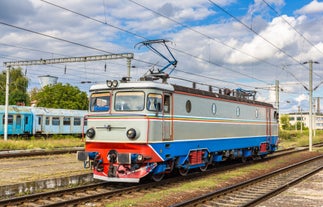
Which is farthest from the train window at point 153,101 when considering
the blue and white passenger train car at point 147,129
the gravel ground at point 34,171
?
the gravel ground at point 34,171

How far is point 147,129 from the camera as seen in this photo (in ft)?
43.1

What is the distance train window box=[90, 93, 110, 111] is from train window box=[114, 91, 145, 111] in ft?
1.28

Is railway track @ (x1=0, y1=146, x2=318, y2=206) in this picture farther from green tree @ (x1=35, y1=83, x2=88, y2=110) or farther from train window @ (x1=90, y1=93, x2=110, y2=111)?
green tree @ (x1=35, y1=83, x2=88, y2=110)

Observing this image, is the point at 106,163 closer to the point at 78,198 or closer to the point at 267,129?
the point at 78,198

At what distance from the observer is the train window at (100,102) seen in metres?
14.2

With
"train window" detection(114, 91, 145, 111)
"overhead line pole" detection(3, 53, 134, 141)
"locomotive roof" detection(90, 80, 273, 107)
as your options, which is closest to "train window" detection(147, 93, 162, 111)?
"train window" detection(114, 91, 145, 111)

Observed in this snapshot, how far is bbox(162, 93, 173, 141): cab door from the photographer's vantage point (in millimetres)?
13984

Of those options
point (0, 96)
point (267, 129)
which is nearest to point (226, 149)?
point (267, 129)

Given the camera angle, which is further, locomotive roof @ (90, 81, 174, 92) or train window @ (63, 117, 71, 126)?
train window @ (63, 117, 71, 126)

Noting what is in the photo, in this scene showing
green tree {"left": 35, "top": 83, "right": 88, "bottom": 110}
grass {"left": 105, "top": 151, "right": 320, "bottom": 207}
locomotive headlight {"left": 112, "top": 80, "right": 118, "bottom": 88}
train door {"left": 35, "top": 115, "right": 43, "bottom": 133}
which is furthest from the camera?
green tree {"left": 35, "top": 83, "right": 88, "bottom": 110}

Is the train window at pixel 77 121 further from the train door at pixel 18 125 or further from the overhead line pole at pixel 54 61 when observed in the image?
the overhead line pole at pixel 54 61

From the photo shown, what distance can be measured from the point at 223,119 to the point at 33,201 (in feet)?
32.7

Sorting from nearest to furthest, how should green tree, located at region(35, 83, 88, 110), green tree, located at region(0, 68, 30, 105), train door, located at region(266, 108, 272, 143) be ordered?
1. train door, located at region(266, 108, 272, 143)
2. green tree, located at region(35, 83, 88, 110)
3. green tree, located at region(0, 68, 30, 105)

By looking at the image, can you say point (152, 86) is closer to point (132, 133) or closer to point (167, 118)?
point (167, 118)
